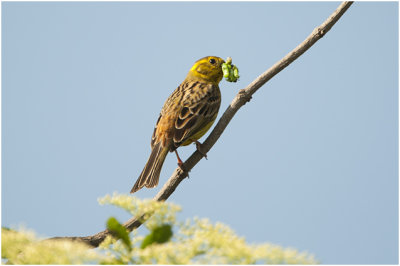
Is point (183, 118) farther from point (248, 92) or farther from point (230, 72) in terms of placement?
point (248, 92)

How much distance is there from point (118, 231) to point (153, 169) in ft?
14.3

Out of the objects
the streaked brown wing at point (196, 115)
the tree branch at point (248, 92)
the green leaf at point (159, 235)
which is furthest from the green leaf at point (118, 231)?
the streaked brown wing at point (196, 115)

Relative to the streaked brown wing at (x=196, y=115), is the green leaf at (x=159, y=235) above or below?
below

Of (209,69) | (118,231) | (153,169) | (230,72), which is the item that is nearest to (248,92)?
(230,72)

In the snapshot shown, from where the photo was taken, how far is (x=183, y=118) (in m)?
6.39

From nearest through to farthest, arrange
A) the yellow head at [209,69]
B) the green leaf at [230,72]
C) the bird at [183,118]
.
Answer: the green leaf at [230,72] < the bird at [183,118] < the yellow head at [209,69]

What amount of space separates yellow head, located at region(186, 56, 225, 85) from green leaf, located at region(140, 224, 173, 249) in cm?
615

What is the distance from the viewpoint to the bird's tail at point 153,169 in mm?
5688

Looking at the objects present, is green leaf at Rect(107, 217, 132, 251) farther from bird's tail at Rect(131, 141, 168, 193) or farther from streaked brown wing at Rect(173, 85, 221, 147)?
streaked brown wing at Rect(173, 85, 221, 147)

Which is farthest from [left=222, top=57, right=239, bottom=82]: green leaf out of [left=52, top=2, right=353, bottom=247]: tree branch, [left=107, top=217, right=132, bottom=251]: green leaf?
[left=107, top=217, right=132, bottom=251]: green leaf

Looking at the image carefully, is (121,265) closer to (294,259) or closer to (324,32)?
(294,259)

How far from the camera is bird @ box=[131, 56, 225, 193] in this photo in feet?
19.5

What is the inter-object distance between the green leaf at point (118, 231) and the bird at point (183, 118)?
3.98 meters

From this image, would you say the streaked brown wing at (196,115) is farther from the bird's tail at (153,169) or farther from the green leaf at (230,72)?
the green leaf at (230,72)
